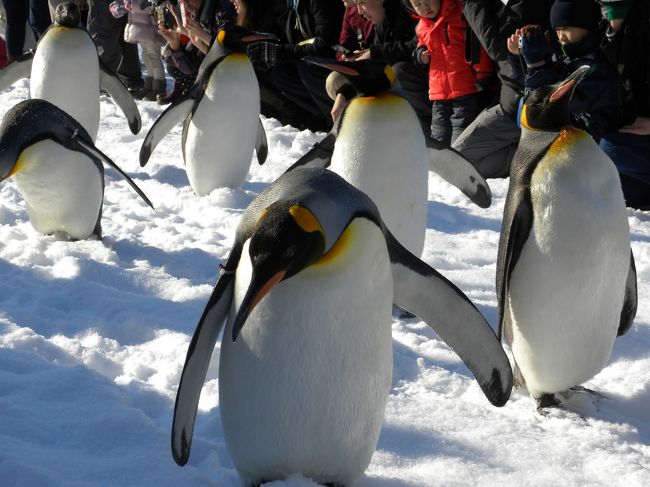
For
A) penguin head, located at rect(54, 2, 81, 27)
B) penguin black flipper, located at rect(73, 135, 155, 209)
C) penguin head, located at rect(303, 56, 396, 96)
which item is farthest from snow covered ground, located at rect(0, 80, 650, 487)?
penguin head, located at rect(54, 2, 81, 27)

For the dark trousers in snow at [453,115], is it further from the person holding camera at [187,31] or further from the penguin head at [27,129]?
the penguin head at [27,129]

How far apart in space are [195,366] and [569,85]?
1.38 metres

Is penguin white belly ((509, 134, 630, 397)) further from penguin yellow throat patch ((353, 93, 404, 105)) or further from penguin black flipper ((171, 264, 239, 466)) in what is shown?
penguin black flipper ((171, 264, 239, 466))

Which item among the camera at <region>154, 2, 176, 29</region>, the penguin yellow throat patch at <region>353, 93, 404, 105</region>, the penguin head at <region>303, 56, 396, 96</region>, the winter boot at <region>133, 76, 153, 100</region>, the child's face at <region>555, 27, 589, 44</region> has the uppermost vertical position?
the penguin head at <region>303, 56, 396, 96</region>

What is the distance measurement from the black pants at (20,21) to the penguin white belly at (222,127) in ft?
18.6

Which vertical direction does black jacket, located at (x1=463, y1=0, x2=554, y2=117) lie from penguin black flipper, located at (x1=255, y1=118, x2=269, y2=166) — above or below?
above

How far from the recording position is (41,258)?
12.8 feet

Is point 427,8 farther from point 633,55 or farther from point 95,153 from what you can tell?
point 95,153

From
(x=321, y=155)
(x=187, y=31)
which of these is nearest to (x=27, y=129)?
(x=321, y=155)

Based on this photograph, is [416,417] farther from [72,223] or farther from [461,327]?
[72,223]

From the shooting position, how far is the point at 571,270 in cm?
259

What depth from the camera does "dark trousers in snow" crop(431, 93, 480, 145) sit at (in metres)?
5.89

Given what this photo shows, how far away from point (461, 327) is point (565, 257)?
23.6 inches

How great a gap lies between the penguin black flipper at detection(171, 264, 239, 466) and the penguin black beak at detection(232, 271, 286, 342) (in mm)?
305
